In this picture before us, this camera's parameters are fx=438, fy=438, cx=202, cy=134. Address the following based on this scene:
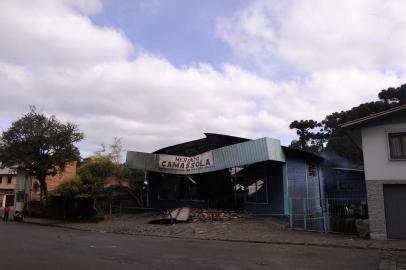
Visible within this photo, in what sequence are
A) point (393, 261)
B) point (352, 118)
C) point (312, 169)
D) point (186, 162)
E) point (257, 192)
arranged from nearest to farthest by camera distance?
point (393, 261)
point (257, 192)
point (312, 169)
point (186, 162)
point (352, 118)

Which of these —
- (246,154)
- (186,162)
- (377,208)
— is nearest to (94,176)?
(186,162)

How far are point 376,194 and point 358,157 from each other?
28019 mm

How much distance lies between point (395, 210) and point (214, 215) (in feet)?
37.7

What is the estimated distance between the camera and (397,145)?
19.0 m

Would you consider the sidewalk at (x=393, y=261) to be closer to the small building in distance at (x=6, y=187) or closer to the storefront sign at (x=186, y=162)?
the storefront sign at (x=186, y=162)

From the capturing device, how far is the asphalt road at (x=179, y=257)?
11.5m

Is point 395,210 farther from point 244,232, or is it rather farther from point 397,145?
point 244,232

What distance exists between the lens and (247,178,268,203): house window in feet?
89.4

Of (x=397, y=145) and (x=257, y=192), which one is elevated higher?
(x=397, y=145)

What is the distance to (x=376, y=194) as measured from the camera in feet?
62.6

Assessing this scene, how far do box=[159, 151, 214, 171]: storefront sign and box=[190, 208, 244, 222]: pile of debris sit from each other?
2.97 metres

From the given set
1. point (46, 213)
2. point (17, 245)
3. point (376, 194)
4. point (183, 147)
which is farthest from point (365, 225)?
point (46, 213)

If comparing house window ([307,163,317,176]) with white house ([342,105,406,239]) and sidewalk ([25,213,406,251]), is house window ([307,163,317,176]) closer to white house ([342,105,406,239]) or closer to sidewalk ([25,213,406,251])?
sidewalk ([25,213,406,251])

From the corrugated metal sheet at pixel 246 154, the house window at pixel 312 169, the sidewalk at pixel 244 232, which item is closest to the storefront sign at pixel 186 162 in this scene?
the corrugated metal sheet at pixel 246 154
